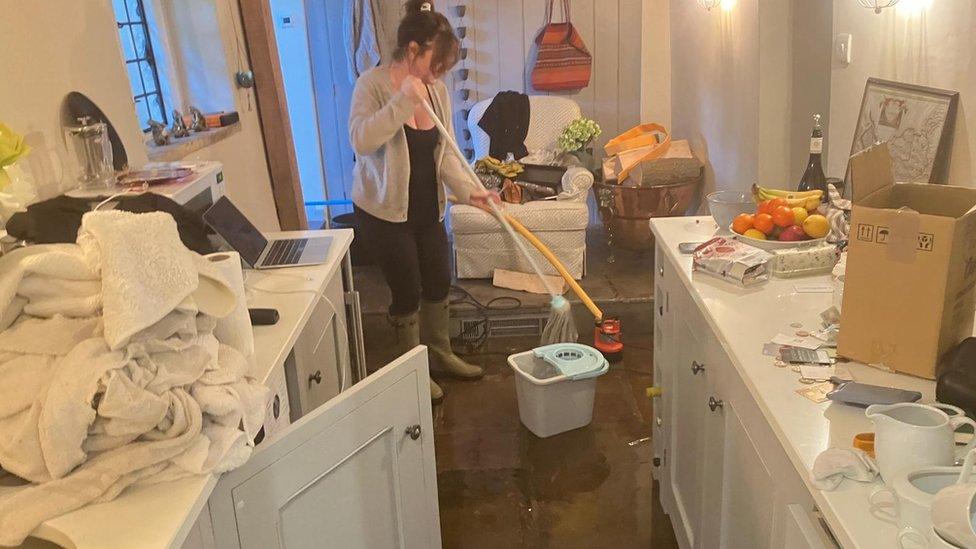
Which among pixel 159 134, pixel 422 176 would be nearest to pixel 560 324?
pixel 422 176

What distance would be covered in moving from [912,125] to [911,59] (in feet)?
0.65

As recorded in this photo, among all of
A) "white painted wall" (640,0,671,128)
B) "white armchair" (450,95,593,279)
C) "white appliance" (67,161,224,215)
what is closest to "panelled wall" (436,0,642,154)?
"white painted wall" (640,0,671,128)

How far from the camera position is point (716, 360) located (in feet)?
5.32

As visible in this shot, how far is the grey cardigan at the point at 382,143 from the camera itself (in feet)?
8.57

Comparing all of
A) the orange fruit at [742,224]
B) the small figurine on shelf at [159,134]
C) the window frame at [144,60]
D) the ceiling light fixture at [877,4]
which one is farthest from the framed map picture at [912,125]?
the window frame at [144,60]

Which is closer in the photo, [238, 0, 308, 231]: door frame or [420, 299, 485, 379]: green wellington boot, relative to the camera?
[420, 299, 485, 379]: green wellington boot

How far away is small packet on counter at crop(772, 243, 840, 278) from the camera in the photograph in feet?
5.86

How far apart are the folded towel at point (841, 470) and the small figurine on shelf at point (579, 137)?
3421 millimetres

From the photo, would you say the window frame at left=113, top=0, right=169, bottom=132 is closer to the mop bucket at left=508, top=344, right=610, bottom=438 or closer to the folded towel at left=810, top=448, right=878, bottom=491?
the mop bucket at left=508, top=344, right=610, bottom=438

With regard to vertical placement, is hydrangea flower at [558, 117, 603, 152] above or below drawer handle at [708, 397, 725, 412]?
above

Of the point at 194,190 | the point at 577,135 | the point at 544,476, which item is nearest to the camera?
the point at 194,190

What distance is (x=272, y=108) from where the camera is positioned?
3.56 metres

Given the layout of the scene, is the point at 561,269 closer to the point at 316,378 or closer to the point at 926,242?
the point at 316,378

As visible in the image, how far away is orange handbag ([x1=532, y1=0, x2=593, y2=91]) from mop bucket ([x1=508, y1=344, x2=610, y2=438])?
228cm
